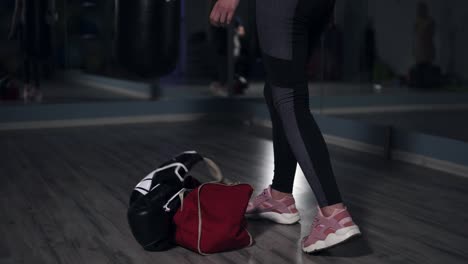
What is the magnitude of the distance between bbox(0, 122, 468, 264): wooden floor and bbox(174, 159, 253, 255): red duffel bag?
0.12 ft

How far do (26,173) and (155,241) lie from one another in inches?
52.0

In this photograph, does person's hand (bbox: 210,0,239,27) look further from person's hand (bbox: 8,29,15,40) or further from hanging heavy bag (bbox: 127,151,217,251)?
person's hand (bbox: 8,29,15,40)

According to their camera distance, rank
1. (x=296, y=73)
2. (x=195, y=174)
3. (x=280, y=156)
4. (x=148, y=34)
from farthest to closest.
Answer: (x=148, y=34) < (x=195, y=174) < (x=280, y=156) < (x=296, y=73)

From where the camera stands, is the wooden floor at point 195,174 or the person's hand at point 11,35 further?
the person's hand at point 11,35

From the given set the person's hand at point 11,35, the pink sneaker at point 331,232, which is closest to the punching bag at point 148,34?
the person's hand at point 11,35

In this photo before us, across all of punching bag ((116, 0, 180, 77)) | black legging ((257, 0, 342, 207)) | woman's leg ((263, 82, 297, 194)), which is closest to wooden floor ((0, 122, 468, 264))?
woman's leg ((263, 82, 297, 194))

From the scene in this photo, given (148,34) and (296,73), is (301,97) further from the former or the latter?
(148,34)

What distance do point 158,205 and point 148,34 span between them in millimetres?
2042

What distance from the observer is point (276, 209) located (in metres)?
1.94

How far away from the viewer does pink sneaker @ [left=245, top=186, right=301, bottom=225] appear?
6.35 feet

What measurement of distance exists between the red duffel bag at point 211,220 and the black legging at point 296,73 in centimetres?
23

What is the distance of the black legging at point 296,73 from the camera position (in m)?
1.58

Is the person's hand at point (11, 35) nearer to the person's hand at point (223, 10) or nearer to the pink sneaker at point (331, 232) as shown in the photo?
the person's hand at point (223, 10)

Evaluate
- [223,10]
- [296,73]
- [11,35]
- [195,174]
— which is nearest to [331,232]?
[296,73]
